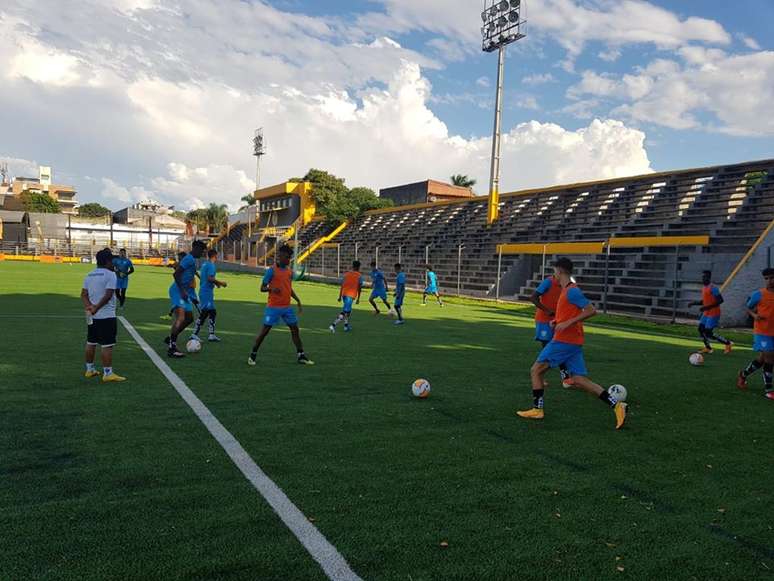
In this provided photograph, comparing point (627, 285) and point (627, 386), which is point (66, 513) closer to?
point (627, 386)

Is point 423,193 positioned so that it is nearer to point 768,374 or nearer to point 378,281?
point 378,281

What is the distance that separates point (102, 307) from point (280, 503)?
15.7 ft

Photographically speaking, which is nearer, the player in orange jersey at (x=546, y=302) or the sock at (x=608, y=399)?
the sock at (x=608, y=399)

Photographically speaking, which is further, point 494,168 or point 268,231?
point 268,231

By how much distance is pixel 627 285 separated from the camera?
24.4 m

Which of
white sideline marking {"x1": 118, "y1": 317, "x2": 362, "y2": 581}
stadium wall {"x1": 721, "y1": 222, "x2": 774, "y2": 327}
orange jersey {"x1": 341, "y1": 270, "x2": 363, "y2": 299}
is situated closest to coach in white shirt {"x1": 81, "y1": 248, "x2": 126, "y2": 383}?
white sideline marking {"x1": 118, "y1": 317, "x2": 362, "y2": 581}

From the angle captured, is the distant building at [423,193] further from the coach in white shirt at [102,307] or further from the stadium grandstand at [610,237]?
the coach in white shirt at [102,307]

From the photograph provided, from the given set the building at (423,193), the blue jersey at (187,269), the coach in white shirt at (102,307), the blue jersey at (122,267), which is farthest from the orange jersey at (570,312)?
the building at (423,193)

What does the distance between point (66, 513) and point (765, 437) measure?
6.50 meters

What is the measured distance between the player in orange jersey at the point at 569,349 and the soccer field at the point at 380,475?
29cm

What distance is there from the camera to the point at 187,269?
33.8 feet

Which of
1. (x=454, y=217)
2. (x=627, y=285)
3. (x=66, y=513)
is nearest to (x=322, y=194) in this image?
(x=454, y=217)

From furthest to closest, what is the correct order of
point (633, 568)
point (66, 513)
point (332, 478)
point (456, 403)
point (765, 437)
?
point (456, 403) < point (765, 437) < point (332, 478) < point (66, 513) < point (633, 568)

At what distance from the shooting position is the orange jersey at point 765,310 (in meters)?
8.18
